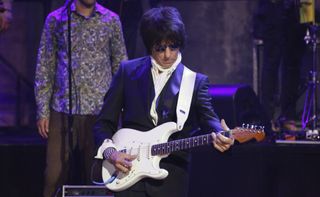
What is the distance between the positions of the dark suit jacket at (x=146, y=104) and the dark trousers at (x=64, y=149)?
1.24 m

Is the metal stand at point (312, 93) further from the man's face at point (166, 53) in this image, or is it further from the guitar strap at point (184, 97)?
the man's face at point (166, 53)

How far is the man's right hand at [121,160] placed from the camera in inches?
157

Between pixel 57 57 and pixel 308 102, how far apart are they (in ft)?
8.98

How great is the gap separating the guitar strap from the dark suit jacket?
3 centimetres

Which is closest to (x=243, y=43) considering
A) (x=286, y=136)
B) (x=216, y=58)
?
(x=216, y=58)

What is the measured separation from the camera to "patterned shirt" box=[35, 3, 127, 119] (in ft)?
18.0

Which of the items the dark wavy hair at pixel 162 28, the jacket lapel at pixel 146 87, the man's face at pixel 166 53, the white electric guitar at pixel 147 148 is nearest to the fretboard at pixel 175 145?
the white electric guitar at pixel 147 148

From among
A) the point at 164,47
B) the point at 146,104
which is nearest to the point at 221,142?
the point at 146,104

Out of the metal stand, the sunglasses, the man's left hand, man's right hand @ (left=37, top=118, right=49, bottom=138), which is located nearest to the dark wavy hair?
the sunglasses

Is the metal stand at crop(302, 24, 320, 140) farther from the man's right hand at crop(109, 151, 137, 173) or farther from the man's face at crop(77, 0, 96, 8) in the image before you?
the man's right hand at crop(109, 151, 137, 173)

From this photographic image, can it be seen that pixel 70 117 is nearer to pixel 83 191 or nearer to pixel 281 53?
pixel 83 191

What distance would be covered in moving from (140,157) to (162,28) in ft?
2.64

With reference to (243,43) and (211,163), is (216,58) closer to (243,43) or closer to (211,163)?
(243,43)

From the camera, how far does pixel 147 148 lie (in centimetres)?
403
